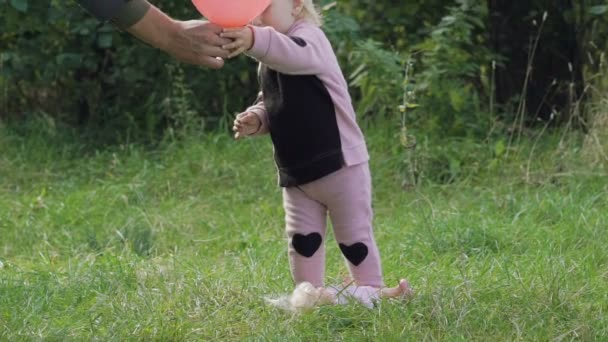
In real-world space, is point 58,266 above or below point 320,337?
below

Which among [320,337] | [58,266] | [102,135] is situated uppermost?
[320,337]

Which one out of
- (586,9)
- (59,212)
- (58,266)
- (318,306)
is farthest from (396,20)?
(318,306)

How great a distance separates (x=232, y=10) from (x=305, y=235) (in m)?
0.81

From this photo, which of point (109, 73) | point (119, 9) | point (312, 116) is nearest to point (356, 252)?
point (312, 116)

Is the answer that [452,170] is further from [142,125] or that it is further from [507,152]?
[142,125]

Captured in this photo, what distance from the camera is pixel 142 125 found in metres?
8.03

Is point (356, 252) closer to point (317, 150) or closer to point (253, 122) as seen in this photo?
point (317, 150)

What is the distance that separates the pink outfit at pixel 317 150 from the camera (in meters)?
3.88

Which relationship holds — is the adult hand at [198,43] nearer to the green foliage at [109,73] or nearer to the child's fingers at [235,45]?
the child's fingers at [235,45]

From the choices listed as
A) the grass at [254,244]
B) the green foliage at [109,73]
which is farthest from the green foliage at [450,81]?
the green foliage at [109,73]

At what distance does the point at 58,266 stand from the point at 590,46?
3676 mm

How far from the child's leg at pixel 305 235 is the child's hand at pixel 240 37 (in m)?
0.54

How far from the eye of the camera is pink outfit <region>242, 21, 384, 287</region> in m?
3.88

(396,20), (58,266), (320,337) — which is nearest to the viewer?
(320,337)
